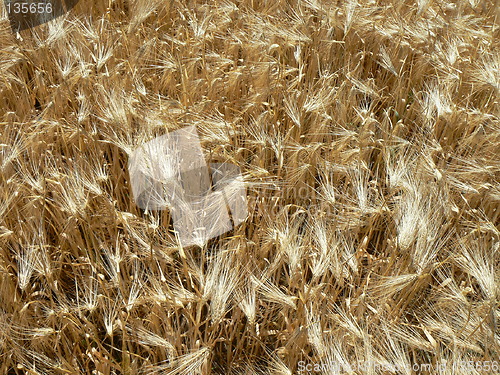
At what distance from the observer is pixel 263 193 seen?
133 cm

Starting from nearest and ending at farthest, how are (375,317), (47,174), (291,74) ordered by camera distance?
(375,317)
(47,174)
(291,74)

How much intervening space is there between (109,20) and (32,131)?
1.80ft

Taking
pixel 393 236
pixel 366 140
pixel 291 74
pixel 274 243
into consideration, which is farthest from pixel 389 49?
pixel 274 243

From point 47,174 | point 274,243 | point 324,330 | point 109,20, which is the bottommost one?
point 324,330

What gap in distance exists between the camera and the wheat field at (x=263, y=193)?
43.8 inches

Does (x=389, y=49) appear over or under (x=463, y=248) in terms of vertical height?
over

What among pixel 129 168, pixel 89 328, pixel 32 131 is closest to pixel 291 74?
pixel 129 168

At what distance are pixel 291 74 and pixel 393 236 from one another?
644 mm

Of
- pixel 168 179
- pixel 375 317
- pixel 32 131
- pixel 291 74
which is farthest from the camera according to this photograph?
pixel 291 74

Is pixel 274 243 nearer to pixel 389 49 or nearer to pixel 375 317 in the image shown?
pixel 375 317

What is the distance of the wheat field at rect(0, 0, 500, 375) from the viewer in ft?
3.65

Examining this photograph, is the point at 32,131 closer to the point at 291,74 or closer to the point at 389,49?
the point at 291,74

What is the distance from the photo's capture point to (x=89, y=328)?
116 centimetres

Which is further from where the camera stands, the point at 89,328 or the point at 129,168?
the point at 129,168
